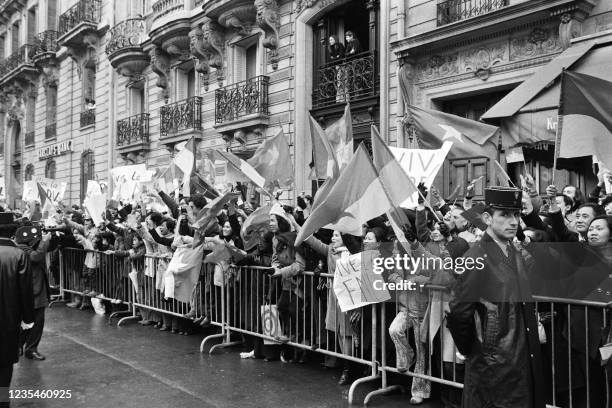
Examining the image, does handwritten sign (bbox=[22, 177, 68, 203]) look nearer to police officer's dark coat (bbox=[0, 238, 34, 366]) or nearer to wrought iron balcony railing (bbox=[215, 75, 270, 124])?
wrought iron balcony railing (bbox=[215, 75, 270, 124])

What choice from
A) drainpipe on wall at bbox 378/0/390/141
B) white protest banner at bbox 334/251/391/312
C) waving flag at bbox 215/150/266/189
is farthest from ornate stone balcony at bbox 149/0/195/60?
white protest banner at bbox 334/251/391/312

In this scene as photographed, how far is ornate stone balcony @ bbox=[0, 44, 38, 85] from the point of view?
102 feet

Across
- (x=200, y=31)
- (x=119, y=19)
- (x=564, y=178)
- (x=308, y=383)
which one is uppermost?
(x=119, y=19)

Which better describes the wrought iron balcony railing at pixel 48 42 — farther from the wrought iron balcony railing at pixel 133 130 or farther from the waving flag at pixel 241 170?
the waving flag at pixel 241 170

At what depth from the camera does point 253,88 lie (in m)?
16.5

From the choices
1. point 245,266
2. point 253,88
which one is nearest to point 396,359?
point 245,266

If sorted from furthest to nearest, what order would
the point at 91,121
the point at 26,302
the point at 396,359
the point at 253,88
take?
the point at 91,121
the point at 253,88
the point at 396,359
the point at 26,302

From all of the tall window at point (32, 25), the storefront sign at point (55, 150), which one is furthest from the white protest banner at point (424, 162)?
the tall window at point (32, 25)

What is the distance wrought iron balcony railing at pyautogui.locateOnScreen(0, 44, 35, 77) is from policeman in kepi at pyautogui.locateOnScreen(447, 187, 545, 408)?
3283cm

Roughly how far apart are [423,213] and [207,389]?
2.80 m

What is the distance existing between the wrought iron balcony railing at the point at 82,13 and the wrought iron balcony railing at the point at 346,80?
1424 cm

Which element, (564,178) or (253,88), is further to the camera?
(253,88)

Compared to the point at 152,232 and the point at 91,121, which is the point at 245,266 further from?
the point at 91,121

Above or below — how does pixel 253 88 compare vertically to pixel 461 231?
above
